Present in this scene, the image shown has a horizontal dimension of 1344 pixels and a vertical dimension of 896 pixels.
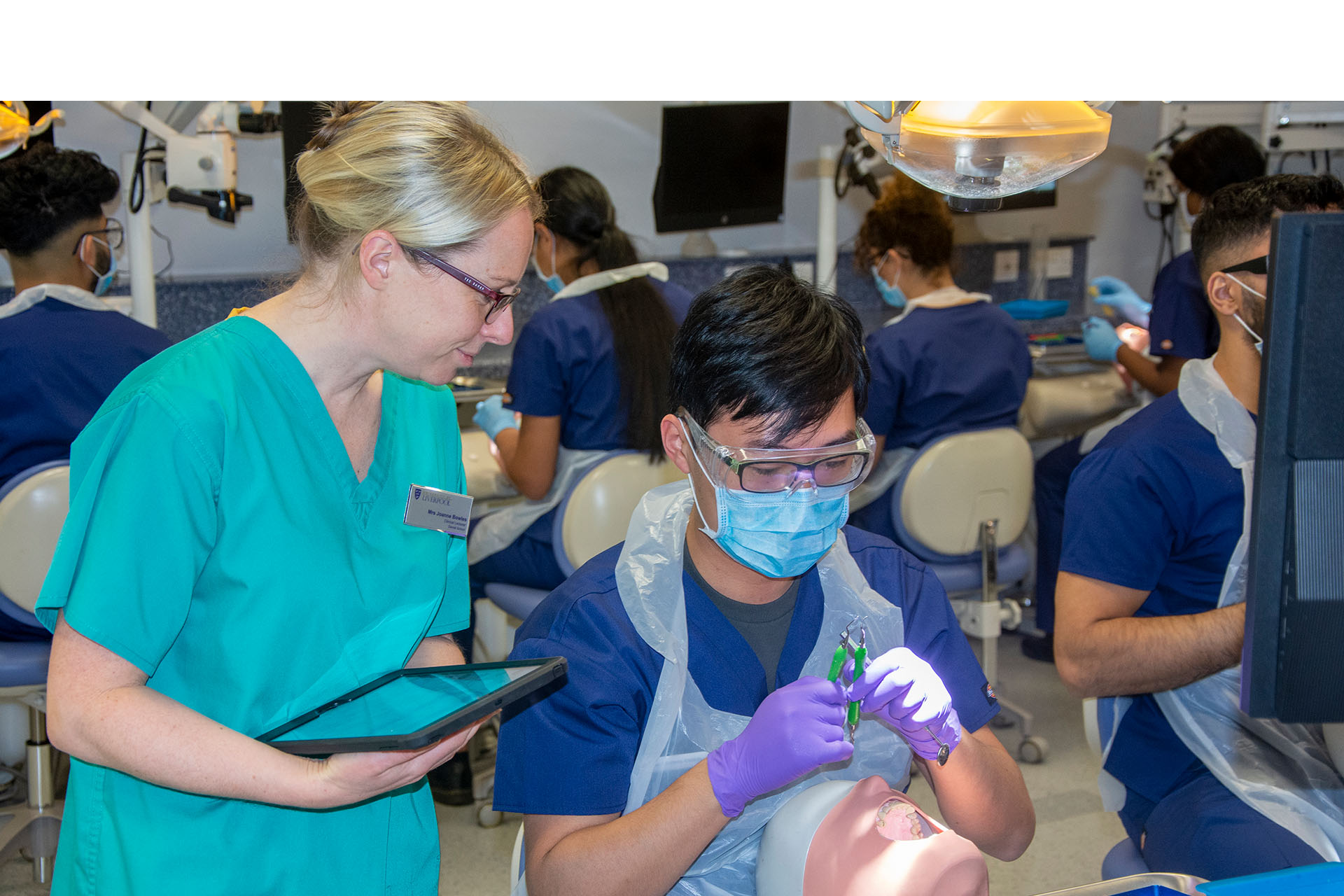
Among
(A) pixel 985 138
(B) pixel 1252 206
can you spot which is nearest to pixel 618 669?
(A) pixel 985 138

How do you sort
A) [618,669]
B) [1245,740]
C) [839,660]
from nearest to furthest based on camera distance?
[839,660]
[618,669]
[1245,740]

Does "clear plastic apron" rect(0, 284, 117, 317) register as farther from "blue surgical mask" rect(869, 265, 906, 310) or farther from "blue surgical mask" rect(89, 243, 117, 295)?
"blue surgical mask" rect(869, 265, 906, 310)

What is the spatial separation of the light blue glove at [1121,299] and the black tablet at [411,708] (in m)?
2.75

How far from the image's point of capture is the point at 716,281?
2934 mm

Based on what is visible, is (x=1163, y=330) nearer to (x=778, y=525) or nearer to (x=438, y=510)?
(x=778, y=525)

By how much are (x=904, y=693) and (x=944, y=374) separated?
1706 mm

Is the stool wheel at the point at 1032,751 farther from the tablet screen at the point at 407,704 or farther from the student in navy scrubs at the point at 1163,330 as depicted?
the tablet screen at the point at 407,704

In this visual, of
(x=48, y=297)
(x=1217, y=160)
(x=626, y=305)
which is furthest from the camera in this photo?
(x=1217, y=160)

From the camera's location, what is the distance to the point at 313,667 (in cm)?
109

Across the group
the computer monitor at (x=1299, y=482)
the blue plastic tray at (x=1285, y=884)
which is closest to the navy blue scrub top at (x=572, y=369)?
the blue plastic tray at (x=1285, y=884)

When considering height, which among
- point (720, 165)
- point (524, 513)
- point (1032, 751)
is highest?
point (720, 165)

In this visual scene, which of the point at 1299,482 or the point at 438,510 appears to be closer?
the point at 1299,482
